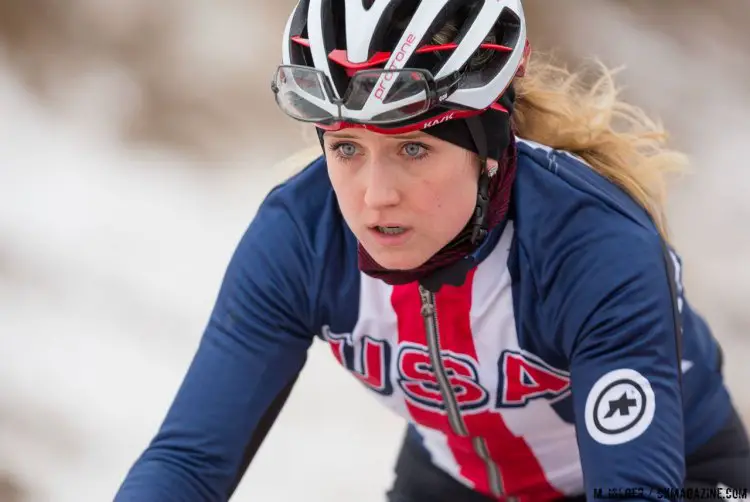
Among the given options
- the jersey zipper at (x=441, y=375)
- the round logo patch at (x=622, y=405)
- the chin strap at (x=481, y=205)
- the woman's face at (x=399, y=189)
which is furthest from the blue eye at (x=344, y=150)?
the round logo patch at (x=622, y=405)

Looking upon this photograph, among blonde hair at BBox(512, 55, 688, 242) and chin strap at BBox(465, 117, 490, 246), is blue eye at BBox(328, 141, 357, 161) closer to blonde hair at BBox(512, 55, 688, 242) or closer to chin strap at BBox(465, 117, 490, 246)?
chin strap at BBox(465, 117, 490, 246)

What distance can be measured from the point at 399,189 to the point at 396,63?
20 centimetres

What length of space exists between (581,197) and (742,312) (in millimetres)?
3171

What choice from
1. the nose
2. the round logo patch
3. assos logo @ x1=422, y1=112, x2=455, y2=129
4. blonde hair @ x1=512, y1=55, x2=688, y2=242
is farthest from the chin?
blonde hair @ x1=512, y1=55, x2=688, y2=242

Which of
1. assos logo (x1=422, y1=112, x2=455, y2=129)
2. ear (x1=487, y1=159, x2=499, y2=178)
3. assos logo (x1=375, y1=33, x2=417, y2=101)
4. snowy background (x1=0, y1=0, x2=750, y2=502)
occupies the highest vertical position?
assos logo (x1=375, y1=33, x2=417, y2=101)

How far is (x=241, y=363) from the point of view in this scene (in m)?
2.15

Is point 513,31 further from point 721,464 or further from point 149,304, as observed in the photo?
point 149,304

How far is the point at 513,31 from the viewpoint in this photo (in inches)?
79.9

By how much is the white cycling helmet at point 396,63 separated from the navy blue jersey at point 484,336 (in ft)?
0.85

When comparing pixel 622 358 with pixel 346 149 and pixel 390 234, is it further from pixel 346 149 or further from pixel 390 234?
pixel 346 149

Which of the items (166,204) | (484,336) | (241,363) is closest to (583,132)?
(484,336)

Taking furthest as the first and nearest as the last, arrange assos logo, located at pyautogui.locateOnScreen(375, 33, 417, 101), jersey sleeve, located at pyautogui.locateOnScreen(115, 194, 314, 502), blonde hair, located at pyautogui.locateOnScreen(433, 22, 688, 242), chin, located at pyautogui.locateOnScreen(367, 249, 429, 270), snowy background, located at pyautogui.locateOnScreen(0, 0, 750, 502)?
snowy background, located at pyautogui.locateOnScreen(0, 0, 750, 502), blonde hair, located at pyautogui.locateOnScreen(433, 22, 688, 242), jersey sleeve, located at pyautogui.locateOnScreen(115, 194, 314, 502), chin, located at pyautogui.locateOnScreen(367, 249, 429, 270), assos logo, located at pyautogui.locateOnScreen(375, 33, 417, 101)

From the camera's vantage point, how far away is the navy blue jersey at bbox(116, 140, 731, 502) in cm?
191

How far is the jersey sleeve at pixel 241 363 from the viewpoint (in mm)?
2090
